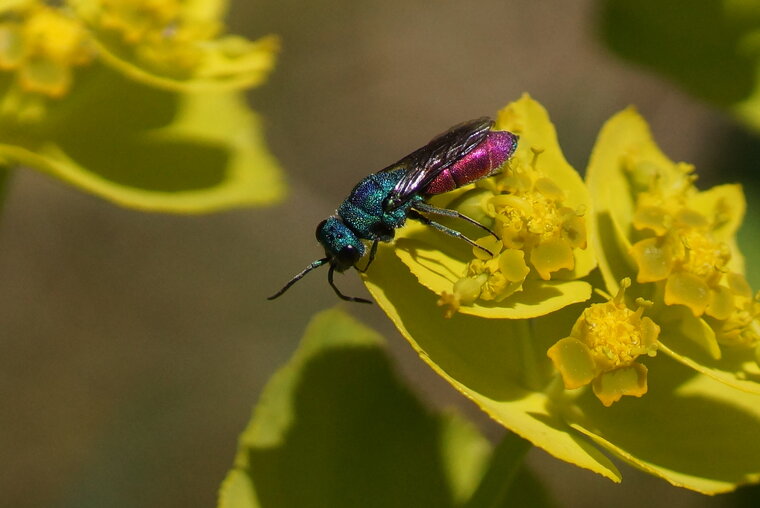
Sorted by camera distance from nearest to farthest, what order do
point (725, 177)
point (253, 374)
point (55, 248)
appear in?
point (725, 177)
point (253, 374)
point (55, 248)

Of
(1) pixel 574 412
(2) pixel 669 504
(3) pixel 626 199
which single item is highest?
(3) pixel 626 199

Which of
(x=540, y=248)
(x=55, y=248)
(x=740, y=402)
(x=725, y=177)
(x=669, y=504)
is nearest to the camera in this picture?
(x=540, y=248)

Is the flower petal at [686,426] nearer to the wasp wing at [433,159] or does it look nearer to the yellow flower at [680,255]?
the yellow flower at [680,255]

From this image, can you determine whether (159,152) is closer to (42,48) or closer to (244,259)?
(42,48)

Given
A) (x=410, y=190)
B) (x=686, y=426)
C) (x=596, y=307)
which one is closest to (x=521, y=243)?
(x=596, y=307)

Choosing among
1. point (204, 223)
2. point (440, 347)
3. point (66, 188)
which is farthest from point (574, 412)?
point (66, 188)

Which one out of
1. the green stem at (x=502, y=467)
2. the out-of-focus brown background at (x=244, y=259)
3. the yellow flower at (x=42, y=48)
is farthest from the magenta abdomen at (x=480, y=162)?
the out-of-focus brown background at (x=244, y=259)

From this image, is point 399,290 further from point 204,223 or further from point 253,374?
point 204,223
